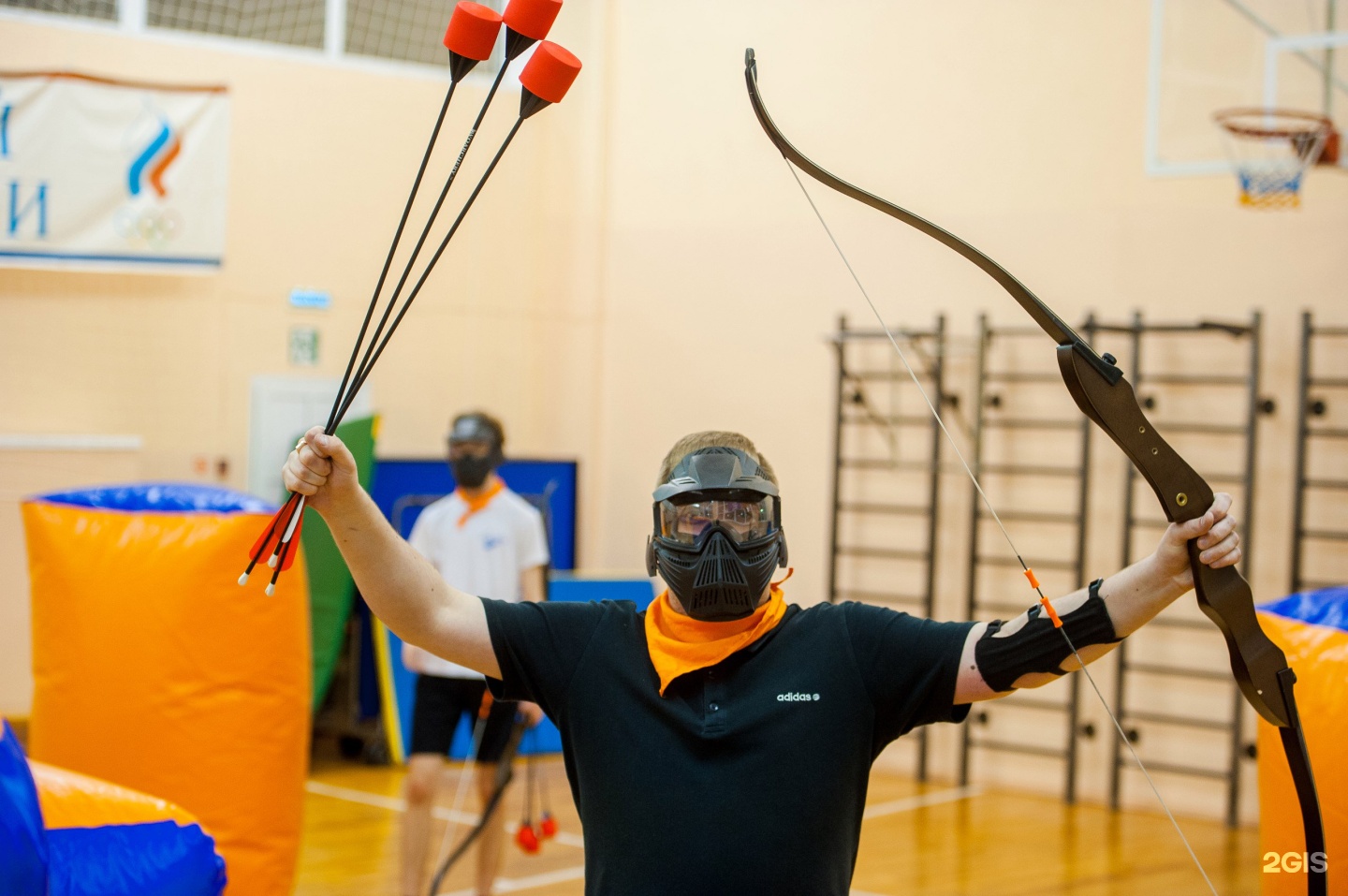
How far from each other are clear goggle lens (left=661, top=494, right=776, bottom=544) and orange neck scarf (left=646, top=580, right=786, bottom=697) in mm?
93

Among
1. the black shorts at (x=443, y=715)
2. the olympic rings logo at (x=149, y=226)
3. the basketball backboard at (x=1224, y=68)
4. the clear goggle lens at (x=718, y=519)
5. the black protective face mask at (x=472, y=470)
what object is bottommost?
the black shorts at (x=443, y=715)

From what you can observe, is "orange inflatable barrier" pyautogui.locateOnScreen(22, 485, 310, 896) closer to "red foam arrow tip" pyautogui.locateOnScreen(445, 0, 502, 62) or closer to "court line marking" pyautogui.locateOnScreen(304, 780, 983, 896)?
"court line marking" pyautogui.locateOnScreen(304, 780, 983, 896)

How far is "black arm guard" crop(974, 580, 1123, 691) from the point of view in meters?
1.57

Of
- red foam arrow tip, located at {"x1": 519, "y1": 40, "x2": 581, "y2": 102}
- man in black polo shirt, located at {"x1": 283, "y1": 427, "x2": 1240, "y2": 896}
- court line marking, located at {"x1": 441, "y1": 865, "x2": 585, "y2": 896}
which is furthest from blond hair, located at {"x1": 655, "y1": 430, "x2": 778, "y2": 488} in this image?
court line marking, located at {"x1": 441, "y1": 865, "x2": 585, "y2": 896}

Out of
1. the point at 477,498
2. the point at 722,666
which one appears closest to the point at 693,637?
the point at 722,666

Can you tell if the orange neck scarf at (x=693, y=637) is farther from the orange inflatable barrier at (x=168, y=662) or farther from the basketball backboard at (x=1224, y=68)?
the basketball backboard at (x=1224, y=68)

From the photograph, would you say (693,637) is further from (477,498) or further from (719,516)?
(477,498)

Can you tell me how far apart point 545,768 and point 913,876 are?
1.98 m

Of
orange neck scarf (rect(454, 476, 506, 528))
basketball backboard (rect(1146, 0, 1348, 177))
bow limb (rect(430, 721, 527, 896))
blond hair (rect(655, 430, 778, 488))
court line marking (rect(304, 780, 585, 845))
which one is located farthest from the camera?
basketball backboard (rect(1146, 0, 1348, 177))

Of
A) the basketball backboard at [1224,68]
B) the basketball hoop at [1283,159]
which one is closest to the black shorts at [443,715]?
the basketball hoop at [1283,159]

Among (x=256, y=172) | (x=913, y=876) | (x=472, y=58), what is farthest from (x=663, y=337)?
(x=472, y=58)

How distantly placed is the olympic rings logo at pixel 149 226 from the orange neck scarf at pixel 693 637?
15.9 ft

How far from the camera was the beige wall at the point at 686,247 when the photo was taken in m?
5.48

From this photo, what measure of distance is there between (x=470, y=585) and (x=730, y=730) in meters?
2.31
